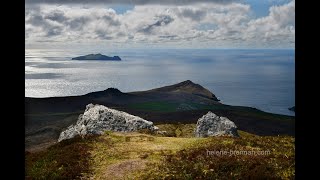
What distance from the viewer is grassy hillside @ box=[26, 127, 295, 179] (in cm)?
2600

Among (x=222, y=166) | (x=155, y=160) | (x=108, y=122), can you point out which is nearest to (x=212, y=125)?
(x=108, y=122)

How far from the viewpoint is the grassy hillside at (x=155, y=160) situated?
26.0 meters

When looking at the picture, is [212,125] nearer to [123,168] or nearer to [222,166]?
[222,166]

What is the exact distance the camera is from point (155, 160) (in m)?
29.8

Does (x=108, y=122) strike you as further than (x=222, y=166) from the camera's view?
Yes

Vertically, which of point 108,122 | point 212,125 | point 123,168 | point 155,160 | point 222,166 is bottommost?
point 212,125

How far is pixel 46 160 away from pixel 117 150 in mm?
6226

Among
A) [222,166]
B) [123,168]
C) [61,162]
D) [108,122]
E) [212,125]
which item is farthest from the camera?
[212,125]

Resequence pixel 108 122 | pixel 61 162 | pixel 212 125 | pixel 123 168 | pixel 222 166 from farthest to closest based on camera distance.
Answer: pixel 212 125 < pixel 108 122 < pixel 61 162 < pixel 123 168 < pixel 222 166

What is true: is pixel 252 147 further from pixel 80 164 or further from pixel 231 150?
pixel 80 164

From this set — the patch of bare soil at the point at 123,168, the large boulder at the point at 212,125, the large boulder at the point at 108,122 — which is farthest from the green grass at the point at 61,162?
the large boulder at the point at 212,125
